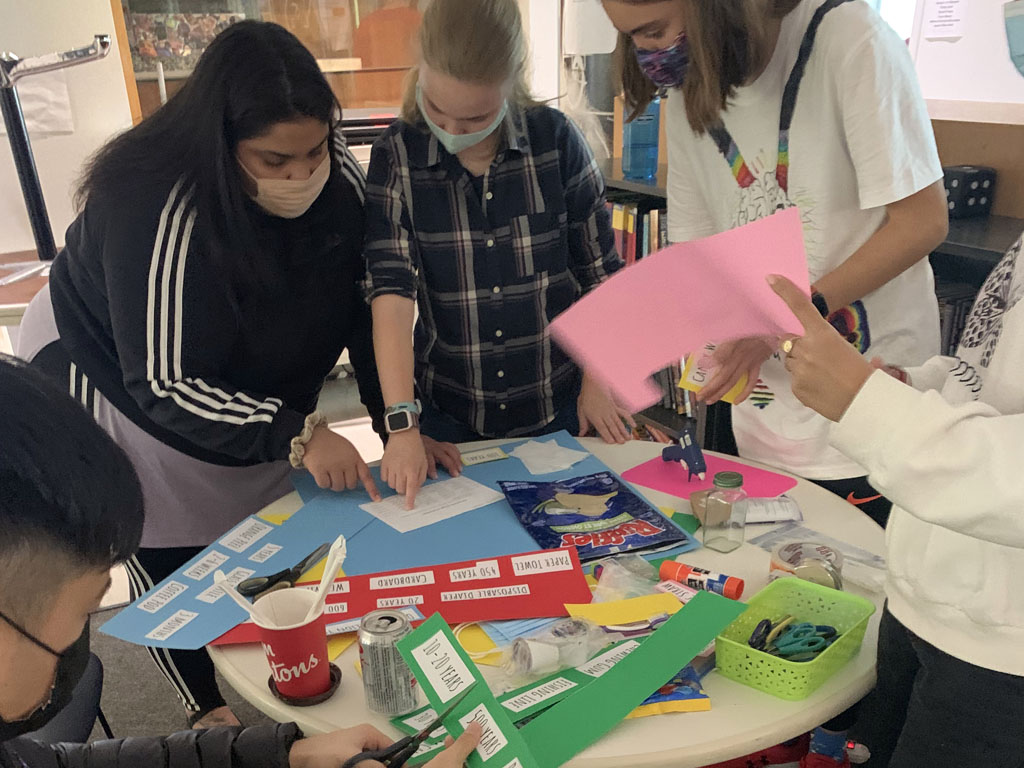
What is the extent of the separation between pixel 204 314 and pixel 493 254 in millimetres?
511

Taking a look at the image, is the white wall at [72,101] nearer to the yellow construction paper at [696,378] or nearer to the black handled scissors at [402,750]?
the yellow construction paper at [696,378]

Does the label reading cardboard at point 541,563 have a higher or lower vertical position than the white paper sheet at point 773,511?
higher

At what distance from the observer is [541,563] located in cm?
110

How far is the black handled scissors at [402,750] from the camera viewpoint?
2.65 ft

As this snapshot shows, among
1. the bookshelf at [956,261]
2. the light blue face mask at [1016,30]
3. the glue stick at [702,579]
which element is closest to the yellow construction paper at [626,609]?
the glue stick at [702,579]

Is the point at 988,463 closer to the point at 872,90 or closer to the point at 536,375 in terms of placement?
the point at 872,90

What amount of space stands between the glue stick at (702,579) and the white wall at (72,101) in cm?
231

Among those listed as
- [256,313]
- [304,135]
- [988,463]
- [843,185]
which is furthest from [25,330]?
[988,463]

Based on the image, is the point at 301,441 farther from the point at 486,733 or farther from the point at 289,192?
the point at 486,733

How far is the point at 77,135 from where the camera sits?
9.00 ft

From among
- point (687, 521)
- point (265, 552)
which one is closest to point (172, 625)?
point (265, 552)

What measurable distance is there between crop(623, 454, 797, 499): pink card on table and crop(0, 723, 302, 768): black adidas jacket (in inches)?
27.2

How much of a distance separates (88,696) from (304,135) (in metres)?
0.94

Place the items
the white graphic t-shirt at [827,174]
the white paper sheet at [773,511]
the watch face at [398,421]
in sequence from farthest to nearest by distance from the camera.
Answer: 1. the watch face at [398,421]
2. the white paper sheet at [773,511]
3. the white graphic t-shirt at [827,174]
